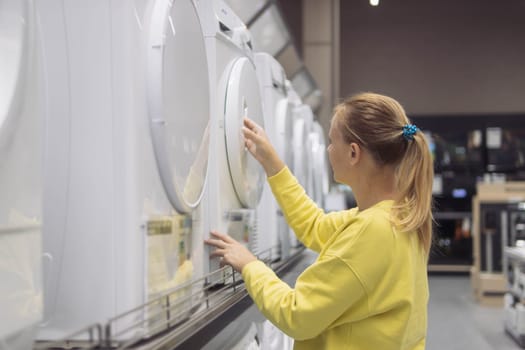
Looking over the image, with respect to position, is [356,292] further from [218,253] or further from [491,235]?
[491,235]

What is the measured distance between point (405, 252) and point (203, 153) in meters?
0.63

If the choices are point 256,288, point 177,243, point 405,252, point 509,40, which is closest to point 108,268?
point 177,243

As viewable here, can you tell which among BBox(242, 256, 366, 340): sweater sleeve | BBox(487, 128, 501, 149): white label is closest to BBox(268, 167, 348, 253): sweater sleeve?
BBox(242, 256, 366, 340): sweater sleeve

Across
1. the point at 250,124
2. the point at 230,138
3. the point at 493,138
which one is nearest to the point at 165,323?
the point at 230,138

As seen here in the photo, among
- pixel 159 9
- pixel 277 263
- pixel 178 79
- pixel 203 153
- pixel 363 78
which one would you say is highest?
pixel 363 78

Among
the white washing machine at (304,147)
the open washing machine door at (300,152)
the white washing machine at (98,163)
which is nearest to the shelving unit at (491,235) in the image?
the white washing machine at (304,147)

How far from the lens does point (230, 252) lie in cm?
178

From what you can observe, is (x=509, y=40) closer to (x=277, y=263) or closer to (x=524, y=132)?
(x=524, y=132)

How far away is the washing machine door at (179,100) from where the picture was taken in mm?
1431

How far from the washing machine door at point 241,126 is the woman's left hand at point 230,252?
30 cm

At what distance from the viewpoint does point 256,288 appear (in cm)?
156

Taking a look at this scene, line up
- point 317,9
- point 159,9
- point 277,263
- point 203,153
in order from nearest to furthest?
point 159,9 → point 203,153 → point 277,263 → point 317,9

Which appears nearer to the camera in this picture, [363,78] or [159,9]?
[159,9]

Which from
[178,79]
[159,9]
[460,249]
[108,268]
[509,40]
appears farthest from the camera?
[509,40]
